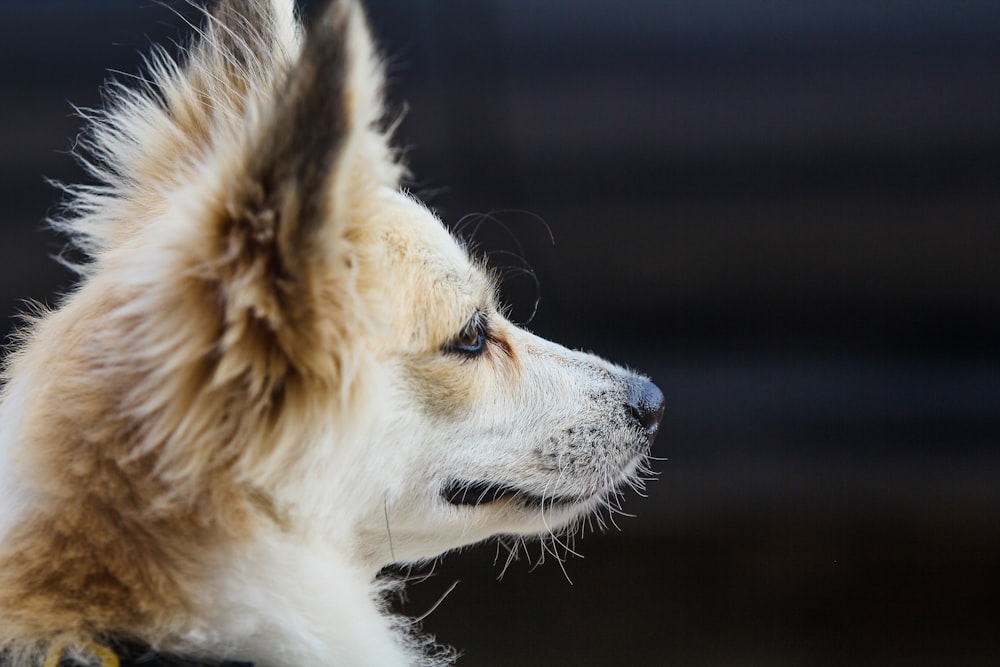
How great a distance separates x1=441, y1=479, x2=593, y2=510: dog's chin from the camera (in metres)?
1.19

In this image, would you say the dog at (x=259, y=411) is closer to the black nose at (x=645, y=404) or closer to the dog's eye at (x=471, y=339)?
the dog's eye at (x=471, y=339)

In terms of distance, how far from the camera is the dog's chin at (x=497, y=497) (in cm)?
119

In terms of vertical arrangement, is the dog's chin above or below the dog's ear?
below

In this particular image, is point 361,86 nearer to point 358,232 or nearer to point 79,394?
point 358,232

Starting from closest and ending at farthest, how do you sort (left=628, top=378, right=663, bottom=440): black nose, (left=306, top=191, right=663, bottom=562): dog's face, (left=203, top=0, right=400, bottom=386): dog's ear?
(left=203, top=0, right=400, bottom=386): dog's ear, (left=306, top=191, right=663, bottom=562): dog's face, (left=628, top=378, right=663, bottom=440): black nose

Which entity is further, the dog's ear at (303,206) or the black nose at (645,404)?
the black nose at (645,404)

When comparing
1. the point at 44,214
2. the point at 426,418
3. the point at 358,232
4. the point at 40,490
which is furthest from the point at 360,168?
the point at 44,214

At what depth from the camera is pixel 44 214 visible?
233 centimetres

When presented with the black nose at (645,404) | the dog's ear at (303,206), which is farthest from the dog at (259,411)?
the black nose at (645,404)

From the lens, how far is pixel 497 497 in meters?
1.24

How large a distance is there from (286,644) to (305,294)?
1.33 ft

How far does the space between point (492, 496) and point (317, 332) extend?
0.45 meters

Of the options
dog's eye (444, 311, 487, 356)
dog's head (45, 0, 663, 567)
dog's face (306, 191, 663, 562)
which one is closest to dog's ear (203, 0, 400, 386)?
dog's head (45, 0, 663, 567)

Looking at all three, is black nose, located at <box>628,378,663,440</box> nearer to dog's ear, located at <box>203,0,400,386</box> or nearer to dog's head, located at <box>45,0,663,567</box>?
dog's head, located at <box>45,0,663,567</box>
